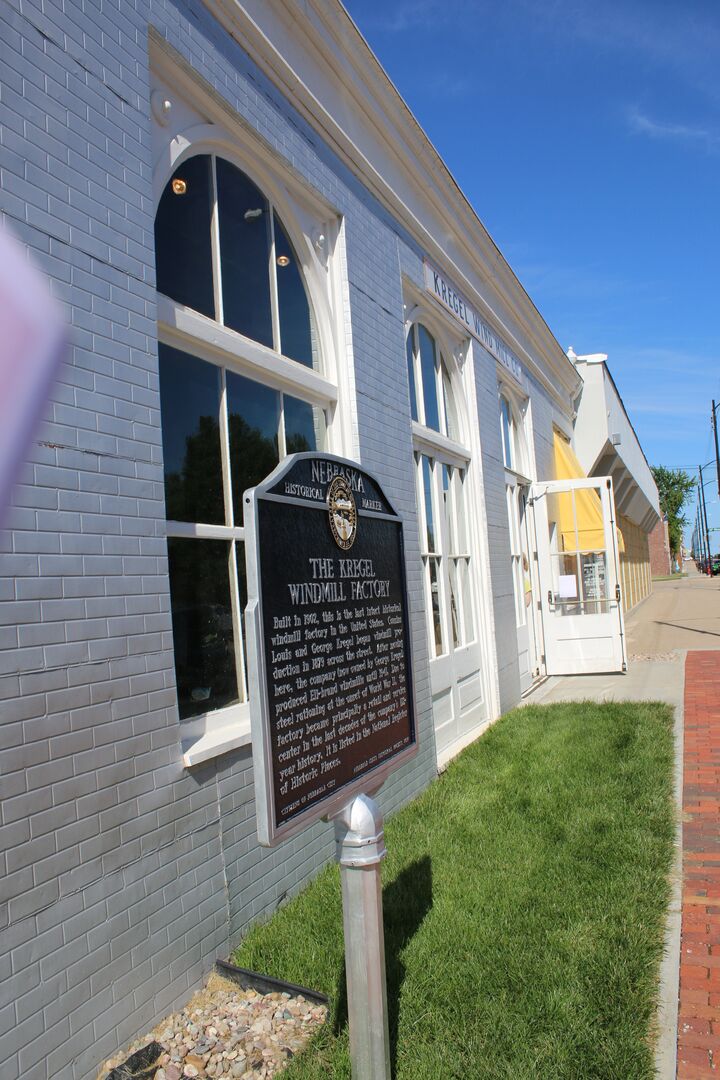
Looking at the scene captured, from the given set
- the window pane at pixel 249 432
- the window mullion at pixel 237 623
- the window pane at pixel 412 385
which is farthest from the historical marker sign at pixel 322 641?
the window pane at pixel 412 385

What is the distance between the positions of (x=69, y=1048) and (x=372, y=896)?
1.19 m

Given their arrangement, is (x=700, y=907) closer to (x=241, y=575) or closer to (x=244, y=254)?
(x=241, y=575)

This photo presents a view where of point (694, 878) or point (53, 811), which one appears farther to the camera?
point (694, 878)

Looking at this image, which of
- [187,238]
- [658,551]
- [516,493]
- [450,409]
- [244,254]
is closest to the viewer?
[187,238]

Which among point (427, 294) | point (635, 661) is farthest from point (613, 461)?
point (427, 294)

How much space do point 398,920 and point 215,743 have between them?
49.3 inches

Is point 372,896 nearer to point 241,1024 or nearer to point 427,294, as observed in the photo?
point 241,1024

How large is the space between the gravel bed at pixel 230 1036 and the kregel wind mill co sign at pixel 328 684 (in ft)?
2.18

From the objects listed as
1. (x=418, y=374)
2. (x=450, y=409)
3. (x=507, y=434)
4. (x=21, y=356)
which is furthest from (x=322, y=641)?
(x=507, y=434)

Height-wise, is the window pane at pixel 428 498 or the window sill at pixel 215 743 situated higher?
the window pane at pixel 428 498

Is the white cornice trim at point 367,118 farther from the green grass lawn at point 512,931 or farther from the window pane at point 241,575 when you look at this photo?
the green grass lawn at point 512,931

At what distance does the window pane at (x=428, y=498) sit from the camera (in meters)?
7.23

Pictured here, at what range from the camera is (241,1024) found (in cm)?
311

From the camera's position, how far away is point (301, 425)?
5102mm
